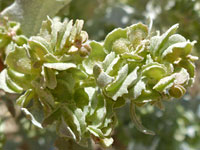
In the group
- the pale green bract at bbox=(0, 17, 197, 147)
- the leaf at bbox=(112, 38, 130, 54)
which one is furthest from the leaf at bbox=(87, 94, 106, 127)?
the leaf at bbox=(112, 38, 130, 54)

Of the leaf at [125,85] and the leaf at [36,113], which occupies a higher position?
the leaf at [125,85]

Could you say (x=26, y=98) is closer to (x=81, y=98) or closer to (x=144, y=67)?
(x=81, y=98)

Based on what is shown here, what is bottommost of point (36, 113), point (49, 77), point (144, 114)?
point (144, 114)

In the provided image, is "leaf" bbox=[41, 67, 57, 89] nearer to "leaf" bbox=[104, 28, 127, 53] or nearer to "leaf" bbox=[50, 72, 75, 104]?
"leaf" bbox=[50, 72, 75, 104]

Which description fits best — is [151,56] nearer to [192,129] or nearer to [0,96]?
[0,96]

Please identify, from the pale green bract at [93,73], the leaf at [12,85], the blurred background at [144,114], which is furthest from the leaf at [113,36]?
the blurred background at [144,114]

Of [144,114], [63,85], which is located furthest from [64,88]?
[144,114]

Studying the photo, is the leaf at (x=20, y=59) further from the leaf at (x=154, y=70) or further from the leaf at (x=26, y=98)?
Result: the leaf at (x=154, y=70)
